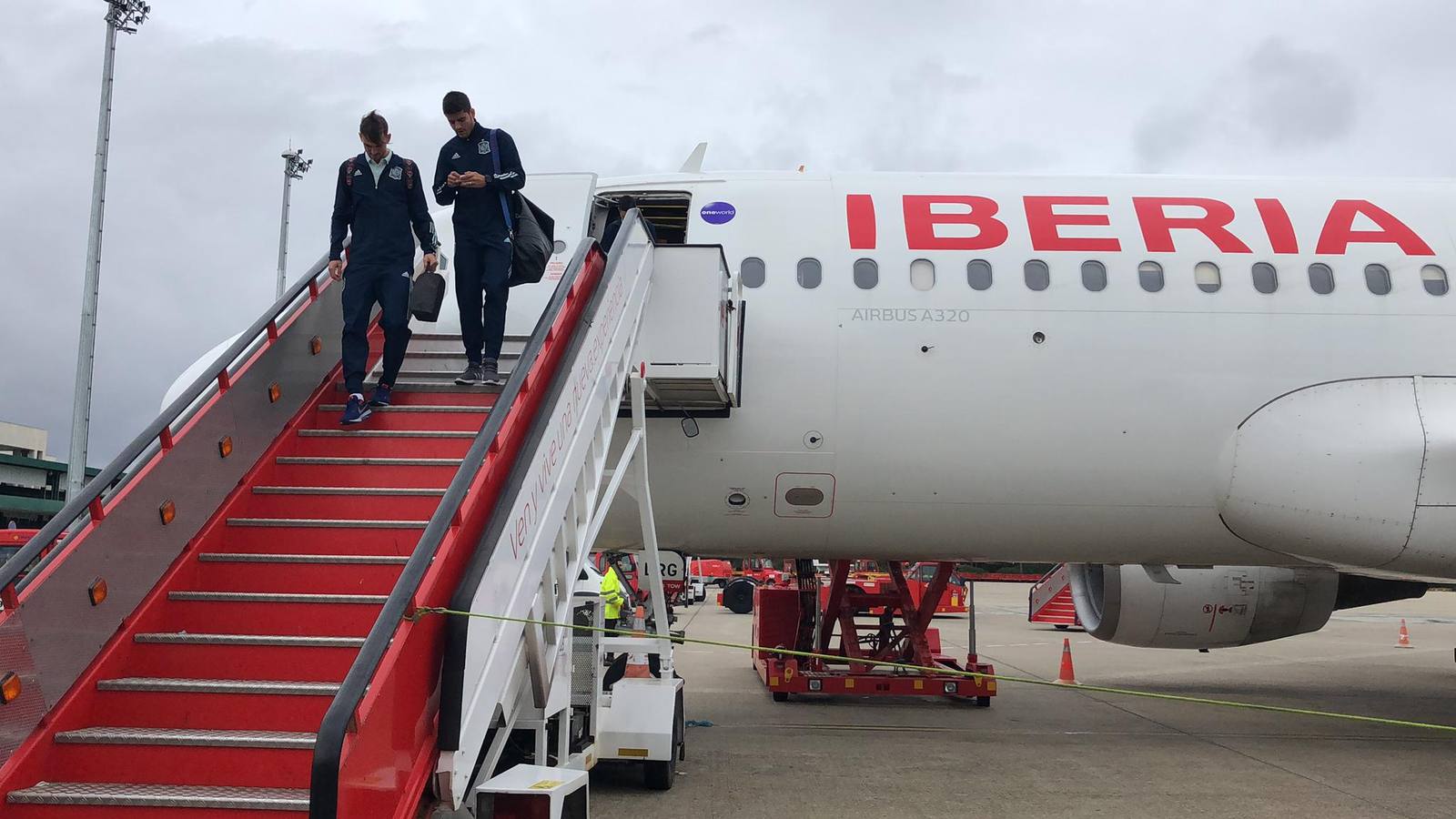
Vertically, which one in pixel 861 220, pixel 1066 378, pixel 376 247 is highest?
pixel 861 220

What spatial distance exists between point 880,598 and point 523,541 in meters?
8.43

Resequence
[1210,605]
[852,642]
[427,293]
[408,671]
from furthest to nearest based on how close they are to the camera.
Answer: [852,642] < [1210,605] < [427,293] < [408,671]

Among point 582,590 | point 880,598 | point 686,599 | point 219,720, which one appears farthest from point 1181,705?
point 686,599

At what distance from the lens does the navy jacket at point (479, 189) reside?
5.49 m

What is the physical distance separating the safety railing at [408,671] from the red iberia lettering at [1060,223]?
4441 mm

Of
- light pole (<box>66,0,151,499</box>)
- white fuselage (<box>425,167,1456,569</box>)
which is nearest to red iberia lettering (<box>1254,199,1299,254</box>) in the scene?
white fuselage (<box>425,167,1456,569</box>)

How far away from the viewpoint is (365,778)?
10.1 feet

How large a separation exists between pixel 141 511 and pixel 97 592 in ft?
1.26

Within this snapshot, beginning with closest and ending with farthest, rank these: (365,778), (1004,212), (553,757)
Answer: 1. (365,778)
2. (553,757)
3. (1004,212)

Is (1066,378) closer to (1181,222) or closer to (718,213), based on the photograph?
(1181,222)

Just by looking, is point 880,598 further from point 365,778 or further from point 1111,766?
point 365,778

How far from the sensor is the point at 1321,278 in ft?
24.5

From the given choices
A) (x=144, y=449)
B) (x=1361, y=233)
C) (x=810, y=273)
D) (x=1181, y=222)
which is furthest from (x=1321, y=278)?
(x=144, y=449)

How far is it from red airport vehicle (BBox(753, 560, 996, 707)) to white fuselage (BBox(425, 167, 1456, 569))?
10.1ft
